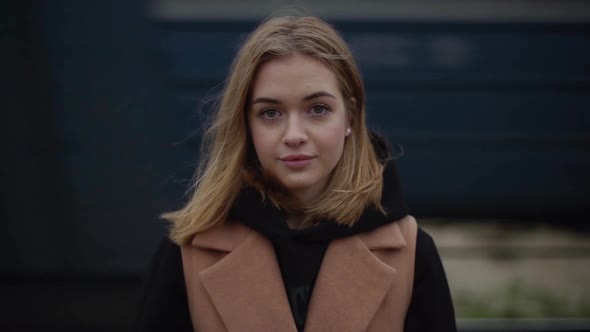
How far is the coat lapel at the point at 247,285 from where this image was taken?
1551mm

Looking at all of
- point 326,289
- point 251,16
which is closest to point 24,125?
point 251,16

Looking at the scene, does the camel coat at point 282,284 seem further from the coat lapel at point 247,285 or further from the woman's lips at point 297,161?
the woman's lips at point 297,161

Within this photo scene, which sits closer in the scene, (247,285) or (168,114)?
(247,285)

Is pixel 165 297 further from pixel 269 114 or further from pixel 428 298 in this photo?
pixel 428 298

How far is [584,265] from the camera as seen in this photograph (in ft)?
10.3

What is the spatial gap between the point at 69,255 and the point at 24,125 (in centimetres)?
54

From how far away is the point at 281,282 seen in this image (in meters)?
1.57

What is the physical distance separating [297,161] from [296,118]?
96mm

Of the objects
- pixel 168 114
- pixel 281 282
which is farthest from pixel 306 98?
pixel 168 114

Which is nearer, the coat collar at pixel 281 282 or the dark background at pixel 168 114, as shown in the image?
the coat collar at pixel 281 282

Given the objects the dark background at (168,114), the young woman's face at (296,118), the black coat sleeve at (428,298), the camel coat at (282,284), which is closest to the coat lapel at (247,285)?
the camel coat at (282,284)

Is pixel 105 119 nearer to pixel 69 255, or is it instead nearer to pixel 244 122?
pixel 69 255

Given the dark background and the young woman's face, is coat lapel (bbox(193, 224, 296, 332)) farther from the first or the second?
the dark background

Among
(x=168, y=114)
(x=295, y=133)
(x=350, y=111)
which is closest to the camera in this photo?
(x=295, y=133)
